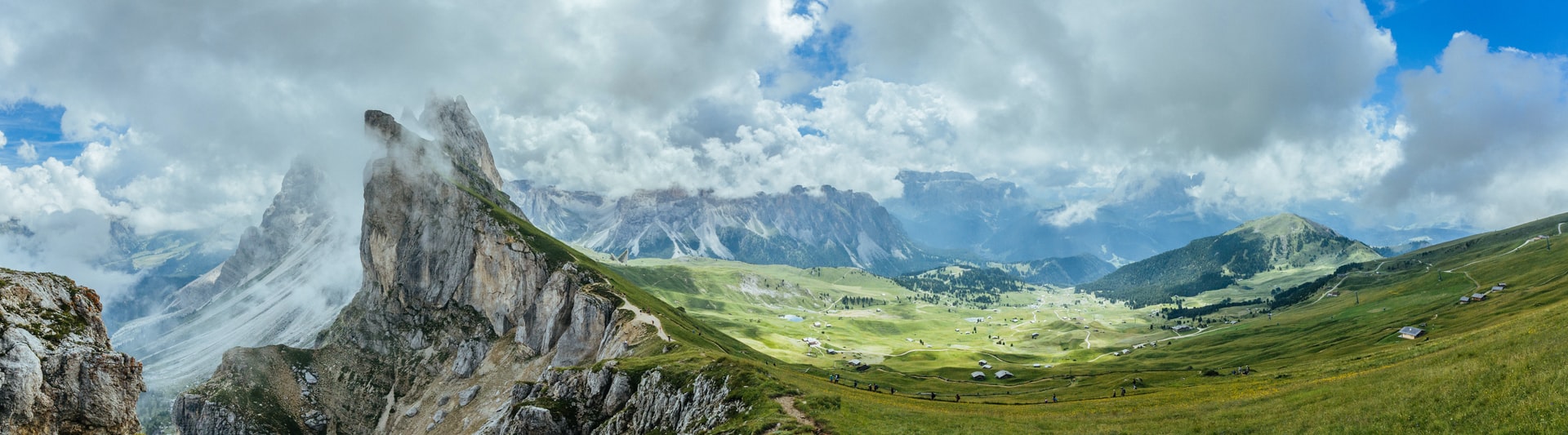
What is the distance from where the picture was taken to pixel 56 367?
4662 cm

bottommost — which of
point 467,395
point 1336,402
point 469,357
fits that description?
point 467,395

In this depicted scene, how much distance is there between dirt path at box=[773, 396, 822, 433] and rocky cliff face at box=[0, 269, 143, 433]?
173 feet

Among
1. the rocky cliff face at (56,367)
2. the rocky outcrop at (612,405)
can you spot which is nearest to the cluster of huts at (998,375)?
the rocky outcrop at (612,405)

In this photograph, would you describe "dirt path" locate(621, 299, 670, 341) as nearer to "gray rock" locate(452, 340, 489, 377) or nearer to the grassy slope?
"gray rock" locate(452, 340, 489, 377)

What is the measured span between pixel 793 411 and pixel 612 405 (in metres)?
42.1

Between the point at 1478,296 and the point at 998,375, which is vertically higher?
the point at 1478,296

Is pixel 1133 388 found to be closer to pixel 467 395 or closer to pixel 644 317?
pixel 644 317

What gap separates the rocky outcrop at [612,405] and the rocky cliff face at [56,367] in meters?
42.7

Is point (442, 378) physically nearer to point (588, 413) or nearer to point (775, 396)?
point (588, 413)

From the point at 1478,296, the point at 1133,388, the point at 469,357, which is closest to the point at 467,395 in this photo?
the point at 469,357

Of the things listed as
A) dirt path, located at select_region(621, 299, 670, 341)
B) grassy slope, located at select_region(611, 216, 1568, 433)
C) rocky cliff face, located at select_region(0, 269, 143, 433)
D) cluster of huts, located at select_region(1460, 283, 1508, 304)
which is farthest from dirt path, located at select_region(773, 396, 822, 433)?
cluster of huts, located at select_region(1460, 283, 1508, 304)

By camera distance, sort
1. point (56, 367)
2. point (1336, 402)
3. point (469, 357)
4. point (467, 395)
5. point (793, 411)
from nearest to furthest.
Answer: point (1336, 402) < point (56, 367) < point (793, 411) < point (467, 395) < point (469, 357)

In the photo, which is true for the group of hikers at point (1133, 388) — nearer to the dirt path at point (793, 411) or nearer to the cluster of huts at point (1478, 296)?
the dirt path at point (793, 411)

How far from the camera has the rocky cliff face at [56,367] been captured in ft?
143
